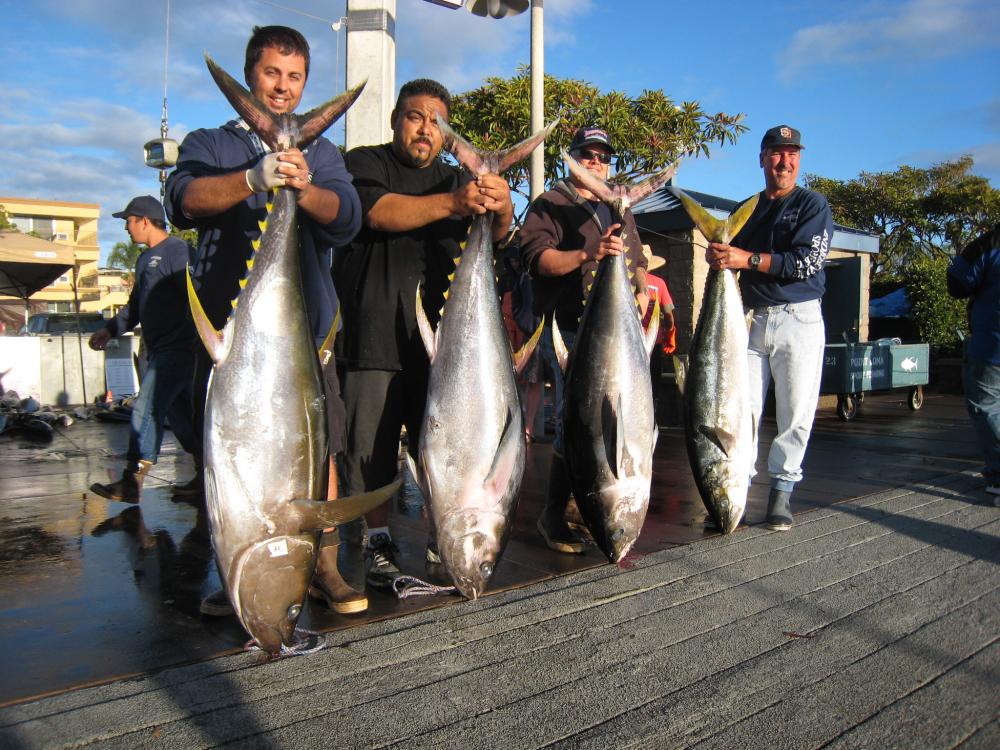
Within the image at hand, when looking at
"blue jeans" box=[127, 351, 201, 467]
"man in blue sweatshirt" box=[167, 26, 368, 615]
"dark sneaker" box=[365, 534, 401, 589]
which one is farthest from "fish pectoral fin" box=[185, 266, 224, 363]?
"blue jeans" box=[127, 351, 201, 467]

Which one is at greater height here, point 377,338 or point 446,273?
point 446,273

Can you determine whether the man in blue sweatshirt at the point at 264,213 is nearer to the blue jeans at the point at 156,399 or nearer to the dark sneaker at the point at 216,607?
the dark sneaker at the point at 216,607

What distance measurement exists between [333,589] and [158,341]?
2.78 metres

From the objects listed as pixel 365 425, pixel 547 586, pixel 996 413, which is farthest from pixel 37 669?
pixel 996 413

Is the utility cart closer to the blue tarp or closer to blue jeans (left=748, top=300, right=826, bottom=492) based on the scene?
blue jeans (left=748, top=300, right=826, bottom=492)

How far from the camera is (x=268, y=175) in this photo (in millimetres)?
2096

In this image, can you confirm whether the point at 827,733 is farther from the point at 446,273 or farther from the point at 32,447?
the point at 32,447

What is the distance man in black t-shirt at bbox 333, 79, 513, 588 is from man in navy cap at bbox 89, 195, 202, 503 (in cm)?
212

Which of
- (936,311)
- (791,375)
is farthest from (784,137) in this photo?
(936,311)

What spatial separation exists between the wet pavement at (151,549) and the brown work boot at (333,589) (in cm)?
4

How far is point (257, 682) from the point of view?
2.05m

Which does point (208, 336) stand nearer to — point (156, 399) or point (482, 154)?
point (482, 154)

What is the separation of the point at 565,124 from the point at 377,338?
7.43m

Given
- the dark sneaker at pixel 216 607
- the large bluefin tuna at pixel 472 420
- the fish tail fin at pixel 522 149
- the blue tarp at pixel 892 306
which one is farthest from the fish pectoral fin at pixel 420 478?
the blue tarp at pixel 892 306
